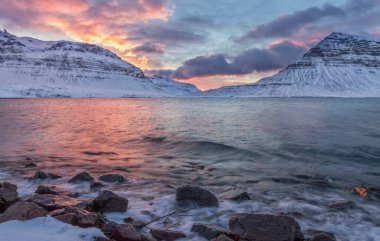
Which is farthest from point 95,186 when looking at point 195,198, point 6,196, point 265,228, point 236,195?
point 265,228

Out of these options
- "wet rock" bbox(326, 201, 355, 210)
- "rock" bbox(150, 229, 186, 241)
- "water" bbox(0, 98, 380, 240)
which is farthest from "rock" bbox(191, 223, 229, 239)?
"wet rock" bbox(326, 201, 355, 210)

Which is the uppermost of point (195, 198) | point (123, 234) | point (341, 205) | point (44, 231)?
point (44, 231)

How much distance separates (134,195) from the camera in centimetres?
1039

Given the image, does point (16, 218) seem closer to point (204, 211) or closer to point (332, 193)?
point (204, 211)

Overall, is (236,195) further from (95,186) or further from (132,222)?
(95,186)

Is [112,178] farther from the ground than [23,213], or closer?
closer

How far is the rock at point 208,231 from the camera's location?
281 inches

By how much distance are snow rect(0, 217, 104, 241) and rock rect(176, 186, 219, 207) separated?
3.31 metres

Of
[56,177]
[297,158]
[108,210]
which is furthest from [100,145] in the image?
[108,210]

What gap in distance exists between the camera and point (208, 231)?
7.24 meters

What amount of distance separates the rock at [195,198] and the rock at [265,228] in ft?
6.90

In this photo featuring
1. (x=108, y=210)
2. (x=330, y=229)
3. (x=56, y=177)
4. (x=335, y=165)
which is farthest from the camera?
(x=335, y=165)

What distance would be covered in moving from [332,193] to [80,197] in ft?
23.2

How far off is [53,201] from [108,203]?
3.91 feet
